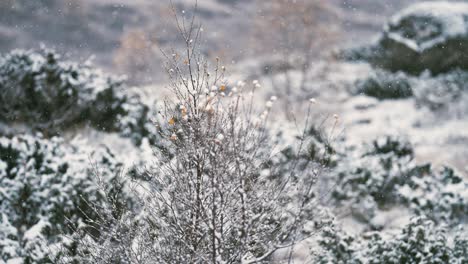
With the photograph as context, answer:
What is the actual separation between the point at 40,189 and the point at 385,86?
54.0 feet

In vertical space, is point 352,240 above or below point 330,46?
below

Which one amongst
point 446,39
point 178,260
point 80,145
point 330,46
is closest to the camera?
point 178,260

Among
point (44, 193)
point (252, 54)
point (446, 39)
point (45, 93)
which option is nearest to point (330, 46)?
point (252, 54)

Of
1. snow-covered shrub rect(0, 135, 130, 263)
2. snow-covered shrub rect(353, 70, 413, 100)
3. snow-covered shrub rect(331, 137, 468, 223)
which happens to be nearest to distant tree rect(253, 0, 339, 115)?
snow-covered shrub rect(353, 70, 413, 100)

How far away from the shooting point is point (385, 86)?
2073 cm

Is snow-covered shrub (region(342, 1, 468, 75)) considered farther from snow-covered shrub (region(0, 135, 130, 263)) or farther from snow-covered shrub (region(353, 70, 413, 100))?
snow-covered shrub (region(0, 135, 130, 263))

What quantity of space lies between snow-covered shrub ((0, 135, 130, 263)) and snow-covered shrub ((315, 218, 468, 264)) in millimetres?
4206

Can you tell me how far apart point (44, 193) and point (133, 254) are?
467 centimetres

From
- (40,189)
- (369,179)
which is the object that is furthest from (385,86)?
(40,189)

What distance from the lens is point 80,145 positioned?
10672 mm

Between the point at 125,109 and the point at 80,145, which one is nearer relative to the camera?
the point at 80,145

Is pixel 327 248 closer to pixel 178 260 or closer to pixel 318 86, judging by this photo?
pixel 178 260

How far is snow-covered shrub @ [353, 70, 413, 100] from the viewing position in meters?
20.3

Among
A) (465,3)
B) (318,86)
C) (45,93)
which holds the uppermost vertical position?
(465,3)
